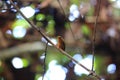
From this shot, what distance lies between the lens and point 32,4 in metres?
1.86

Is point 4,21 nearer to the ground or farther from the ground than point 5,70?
farther from the ground

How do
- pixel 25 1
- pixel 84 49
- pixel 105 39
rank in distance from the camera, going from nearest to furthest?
1. pixel 25 1
2. pixel 84 49
3. pixel 105 39

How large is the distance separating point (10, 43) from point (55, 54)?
0.82ft

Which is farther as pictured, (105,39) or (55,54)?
(105,39)

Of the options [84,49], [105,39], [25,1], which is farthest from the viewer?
[105,39]

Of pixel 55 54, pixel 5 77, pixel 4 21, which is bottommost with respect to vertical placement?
pixel 5 77

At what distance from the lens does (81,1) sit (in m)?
1.88

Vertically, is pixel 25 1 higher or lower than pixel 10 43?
higher

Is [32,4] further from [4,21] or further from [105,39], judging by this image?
[105,39]

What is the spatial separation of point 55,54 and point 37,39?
0.14 metres

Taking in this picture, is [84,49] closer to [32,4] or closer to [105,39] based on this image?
[105,39]

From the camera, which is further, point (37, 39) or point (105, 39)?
point (105, 39)

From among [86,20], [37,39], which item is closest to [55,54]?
[37,39]

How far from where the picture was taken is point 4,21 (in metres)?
1.99
